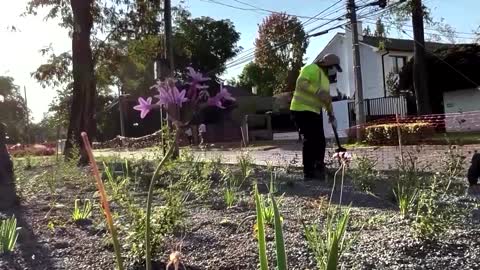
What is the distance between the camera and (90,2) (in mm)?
18141

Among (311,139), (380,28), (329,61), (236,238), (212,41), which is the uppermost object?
(212,41)

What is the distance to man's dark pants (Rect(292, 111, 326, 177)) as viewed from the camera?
24.7 ft

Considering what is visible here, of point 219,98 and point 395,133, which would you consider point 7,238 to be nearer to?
point 219,98

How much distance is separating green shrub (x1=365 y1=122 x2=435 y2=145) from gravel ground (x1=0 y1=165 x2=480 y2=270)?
11.8 m

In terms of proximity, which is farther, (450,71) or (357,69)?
(450,71)

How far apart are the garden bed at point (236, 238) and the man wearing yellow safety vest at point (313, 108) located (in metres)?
1.44

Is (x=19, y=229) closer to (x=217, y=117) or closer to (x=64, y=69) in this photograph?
(x=64, y=69)

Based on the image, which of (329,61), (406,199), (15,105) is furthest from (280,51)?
(406,199)

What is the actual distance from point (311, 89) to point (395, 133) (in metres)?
11.6

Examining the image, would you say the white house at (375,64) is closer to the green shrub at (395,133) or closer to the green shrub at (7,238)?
the green shrub at (395,133)

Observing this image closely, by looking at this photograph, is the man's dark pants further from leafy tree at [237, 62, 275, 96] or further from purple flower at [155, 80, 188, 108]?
leafy tree at [237, 62, 275, 96]

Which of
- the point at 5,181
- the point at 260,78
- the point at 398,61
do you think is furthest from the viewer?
the point at 260,78

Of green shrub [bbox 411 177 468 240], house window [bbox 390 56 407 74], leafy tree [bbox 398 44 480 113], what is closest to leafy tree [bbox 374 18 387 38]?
leafy tree [bbox 398 44 480 113]

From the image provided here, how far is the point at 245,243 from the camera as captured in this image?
3691mm
